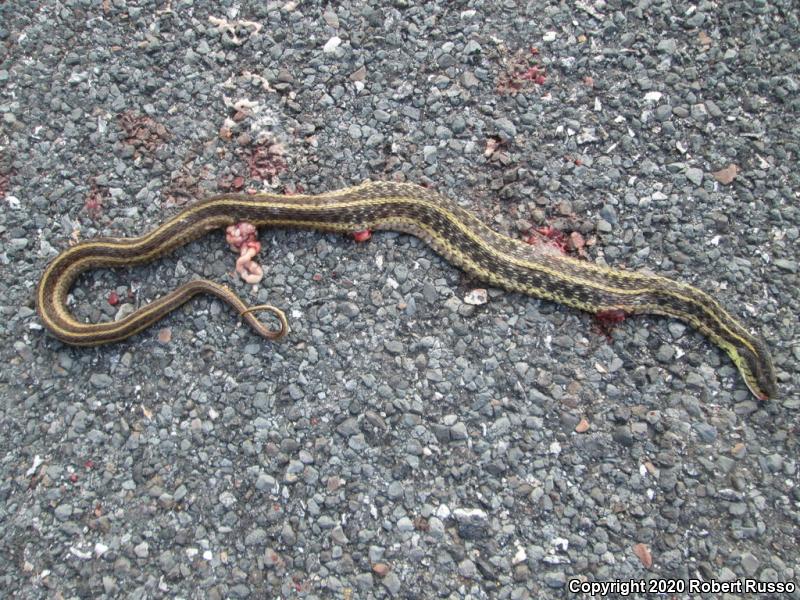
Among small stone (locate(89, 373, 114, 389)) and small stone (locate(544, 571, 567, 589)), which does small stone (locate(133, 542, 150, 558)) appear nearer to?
small stone (locate(89, 373, 114, 389))

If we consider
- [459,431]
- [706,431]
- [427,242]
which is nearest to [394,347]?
[459,431]

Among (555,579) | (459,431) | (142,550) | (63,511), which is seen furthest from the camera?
(459,431)

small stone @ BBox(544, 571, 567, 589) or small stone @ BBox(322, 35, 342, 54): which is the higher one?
small stone @ BBox(322, 35, 342, 54)

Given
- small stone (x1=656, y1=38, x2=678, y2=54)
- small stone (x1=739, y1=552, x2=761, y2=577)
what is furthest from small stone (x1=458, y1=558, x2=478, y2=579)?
small stone (x1=656, y1=38, x2=678, y2=54)

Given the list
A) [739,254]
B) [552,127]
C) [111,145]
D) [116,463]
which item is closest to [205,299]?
[116,463]

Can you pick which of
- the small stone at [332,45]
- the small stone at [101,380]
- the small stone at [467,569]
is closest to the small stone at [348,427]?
the small stone at [467,569]

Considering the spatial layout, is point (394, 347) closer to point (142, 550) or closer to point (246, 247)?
point (246, 247)

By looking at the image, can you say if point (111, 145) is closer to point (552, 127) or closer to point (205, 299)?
point (205, 299)
